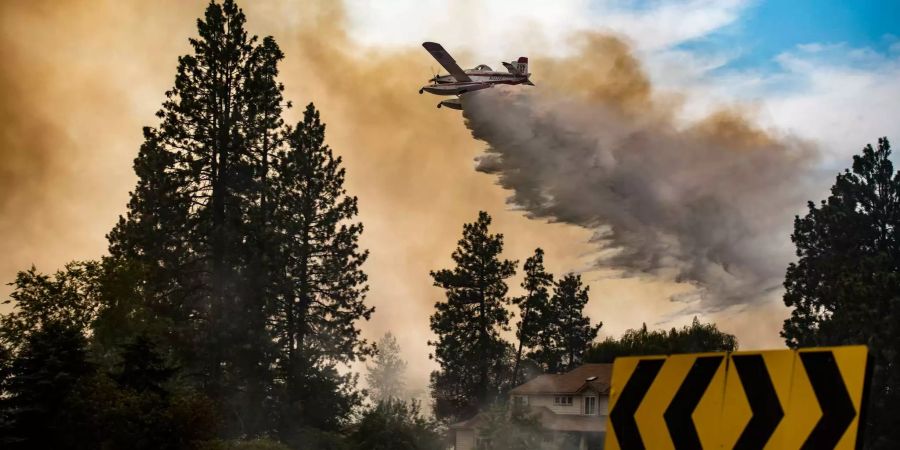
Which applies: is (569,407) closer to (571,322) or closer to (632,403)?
(571,322)

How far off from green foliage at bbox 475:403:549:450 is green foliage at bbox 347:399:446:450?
16.6 feet

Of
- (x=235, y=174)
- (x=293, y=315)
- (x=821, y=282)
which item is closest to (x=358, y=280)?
(x=293, y=315)

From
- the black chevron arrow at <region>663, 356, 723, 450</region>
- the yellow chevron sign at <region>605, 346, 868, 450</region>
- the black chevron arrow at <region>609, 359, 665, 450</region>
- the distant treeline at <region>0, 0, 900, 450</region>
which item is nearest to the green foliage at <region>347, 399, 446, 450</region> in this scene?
the distant treeline at <region>0, 0, 900, 450</region>

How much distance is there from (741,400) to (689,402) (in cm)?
32

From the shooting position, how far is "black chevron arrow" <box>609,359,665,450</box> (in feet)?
18.4

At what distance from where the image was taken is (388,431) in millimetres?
56844

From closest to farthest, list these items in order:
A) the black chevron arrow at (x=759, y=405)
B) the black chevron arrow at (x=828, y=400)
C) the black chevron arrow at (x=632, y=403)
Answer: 1. the black chevron arrow at (x=828, y=400)
2. the black chevron arrow at (x=759, y=405)
3. the black chevron arrow at (x=632, y=403)

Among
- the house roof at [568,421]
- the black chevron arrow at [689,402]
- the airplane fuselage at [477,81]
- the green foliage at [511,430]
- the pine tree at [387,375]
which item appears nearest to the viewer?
the black chevron arrow at [689,402]

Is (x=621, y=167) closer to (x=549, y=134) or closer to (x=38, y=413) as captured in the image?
(x=549, y=134)

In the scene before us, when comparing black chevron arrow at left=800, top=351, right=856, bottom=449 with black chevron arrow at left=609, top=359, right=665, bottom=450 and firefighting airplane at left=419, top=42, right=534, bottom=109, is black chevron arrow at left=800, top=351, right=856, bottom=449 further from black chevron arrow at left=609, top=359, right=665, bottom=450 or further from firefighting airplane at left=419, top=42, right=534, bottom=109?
firefighting airplane at left=419, top=42, right=534, bottom=109

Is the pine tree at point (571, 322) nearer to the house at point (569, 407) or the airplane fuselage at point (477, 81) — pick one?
the house at point (569, 407)

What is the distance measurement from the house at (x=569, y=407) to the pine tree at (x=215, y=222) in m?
21.1

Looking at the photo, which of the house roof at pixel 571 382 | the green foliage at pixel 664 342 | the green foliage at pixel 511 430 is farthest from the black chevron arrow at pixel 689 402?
the green foliage at pixel 664 342

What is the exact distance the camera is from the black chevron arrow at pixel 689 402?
17.4 feet
